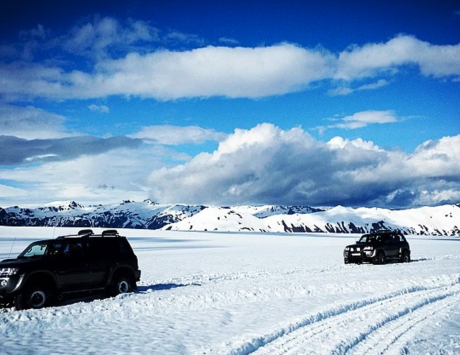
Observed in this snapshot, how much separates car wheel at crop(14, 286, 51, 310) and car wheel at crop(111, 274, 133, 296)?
8.33 feet

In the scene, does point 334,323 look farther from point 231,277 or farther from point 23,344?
point 231,277

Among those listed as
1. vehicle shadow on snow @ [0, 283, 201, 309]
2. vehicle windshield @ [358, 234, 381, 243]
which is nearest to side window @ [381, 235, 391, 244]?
vehicle windshield @ [358, 234, 381, 243]

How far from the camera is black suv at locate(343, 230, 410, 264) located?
85.9ft

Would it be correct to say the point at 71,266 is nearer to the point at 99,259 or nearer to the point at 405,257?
the point at 99,259

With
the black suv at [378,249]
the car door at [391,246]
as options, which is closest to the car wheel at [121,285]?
the black suv at [378,249]

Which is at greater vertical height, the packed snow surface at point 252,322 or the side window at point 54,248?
the side window at point 54,248

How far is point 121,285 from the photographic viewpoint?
578 inches

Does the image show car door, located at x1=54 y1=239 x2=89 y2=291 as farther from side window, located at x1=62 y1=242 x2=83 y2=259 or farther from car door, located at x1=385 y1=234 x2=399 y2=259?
car door, located at x1=385 y1=234 x2=399 y2=259

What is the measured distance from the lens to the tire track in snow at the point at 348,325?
8086 mm

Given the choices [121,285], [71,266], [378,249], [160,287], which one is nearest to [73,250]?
[71,266]

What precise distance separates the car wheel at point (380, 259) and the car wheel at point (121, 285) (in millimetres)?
16512

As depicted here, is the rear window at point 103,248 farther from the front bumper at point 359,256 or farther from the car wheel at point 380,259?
the car wheel at point 380,259

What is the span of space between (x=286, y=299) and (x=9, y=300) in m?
7.88

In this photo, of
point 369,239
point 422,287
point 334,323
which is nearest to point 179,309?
point 334,323
